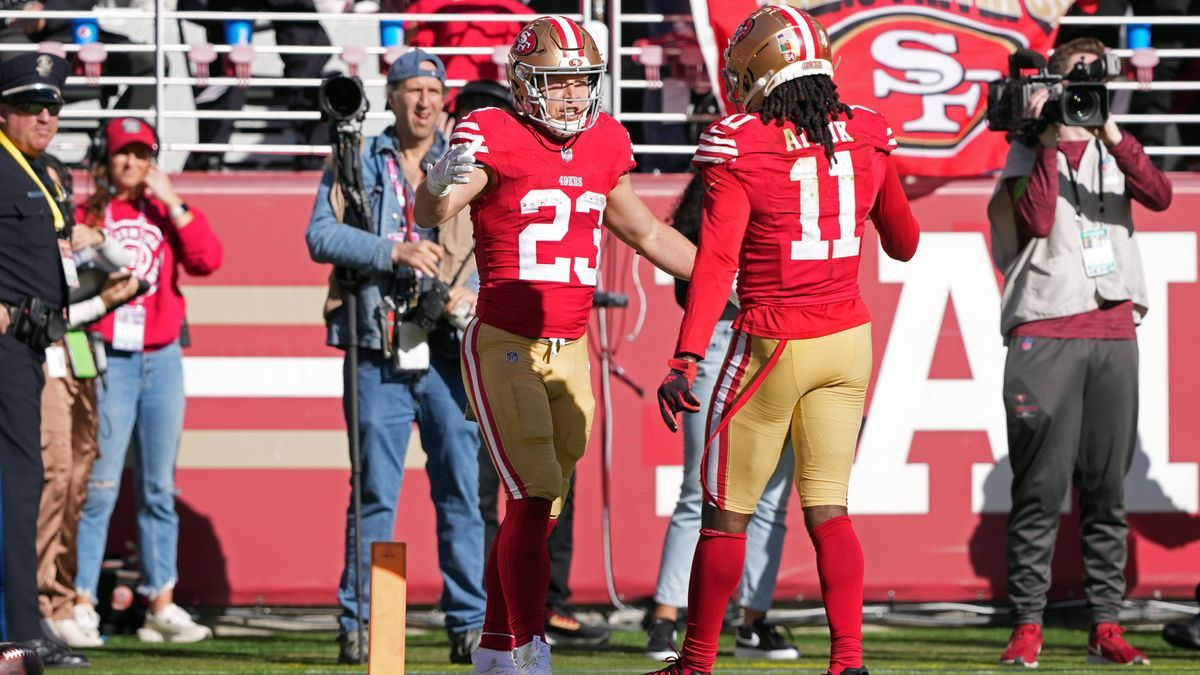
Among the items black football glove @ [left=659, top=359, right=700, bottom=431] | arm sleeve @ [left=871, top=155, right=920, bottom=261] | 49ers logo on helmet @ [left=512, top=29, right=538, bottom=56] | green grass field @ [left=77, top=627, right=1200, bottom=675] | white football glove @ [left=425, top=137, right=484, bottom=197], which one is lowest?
green grass field @ [left=77, top=627, right=1200, bottom=675]

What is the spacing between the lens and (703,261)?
492cm

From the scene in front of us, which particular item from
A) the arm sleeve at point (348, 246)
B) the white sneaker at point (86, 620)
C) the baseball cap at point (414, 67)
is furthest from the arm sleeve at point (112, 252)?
the white sneaker at point (86, 620)

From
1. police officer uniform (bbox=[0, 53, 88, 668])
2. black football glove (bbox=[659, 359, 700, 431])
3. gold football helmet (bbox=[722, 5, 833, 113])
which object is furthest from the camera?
police officer uniform (bbox=[0, 53, 88, 668])

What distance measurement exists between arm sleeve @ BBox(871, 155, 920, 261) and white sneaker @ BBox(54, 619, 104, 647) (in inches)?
156

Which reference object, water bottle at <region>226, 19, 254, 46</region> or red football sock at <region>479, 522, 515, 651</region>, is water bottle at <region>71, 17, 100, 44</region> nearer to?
water bottle at <region>226, 19, 254, 46</region>

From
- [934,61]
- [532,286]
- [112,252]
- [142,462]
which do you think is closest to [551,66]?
[532,286]

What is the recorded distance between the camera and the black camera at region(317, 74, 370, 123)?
259 inches

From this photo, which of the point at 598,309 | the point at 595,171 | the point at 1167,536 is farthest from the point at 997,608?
the point at 595,171

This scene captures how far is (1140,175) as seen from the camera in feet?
22.6

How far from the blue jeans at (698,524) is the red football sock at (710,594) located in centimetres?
199

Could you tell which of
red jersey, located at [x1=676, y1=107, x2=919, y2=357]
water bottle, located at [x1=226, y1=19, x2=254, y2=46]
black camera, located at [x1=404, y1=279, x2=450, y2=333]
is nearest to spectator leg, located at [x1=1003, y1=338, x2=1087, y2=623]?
red jersey, located at [x1=676, y1=107, x2=919, y2=357]

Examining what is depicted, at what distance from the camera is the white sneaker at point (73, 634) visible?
285 inches

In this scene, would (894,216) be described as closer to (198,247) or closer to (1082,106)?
(1082,106)

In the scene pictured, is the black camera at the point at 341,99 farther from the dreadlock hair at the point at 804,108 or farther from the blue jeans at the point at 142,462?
the dreadlock hair at the point at 804,108
